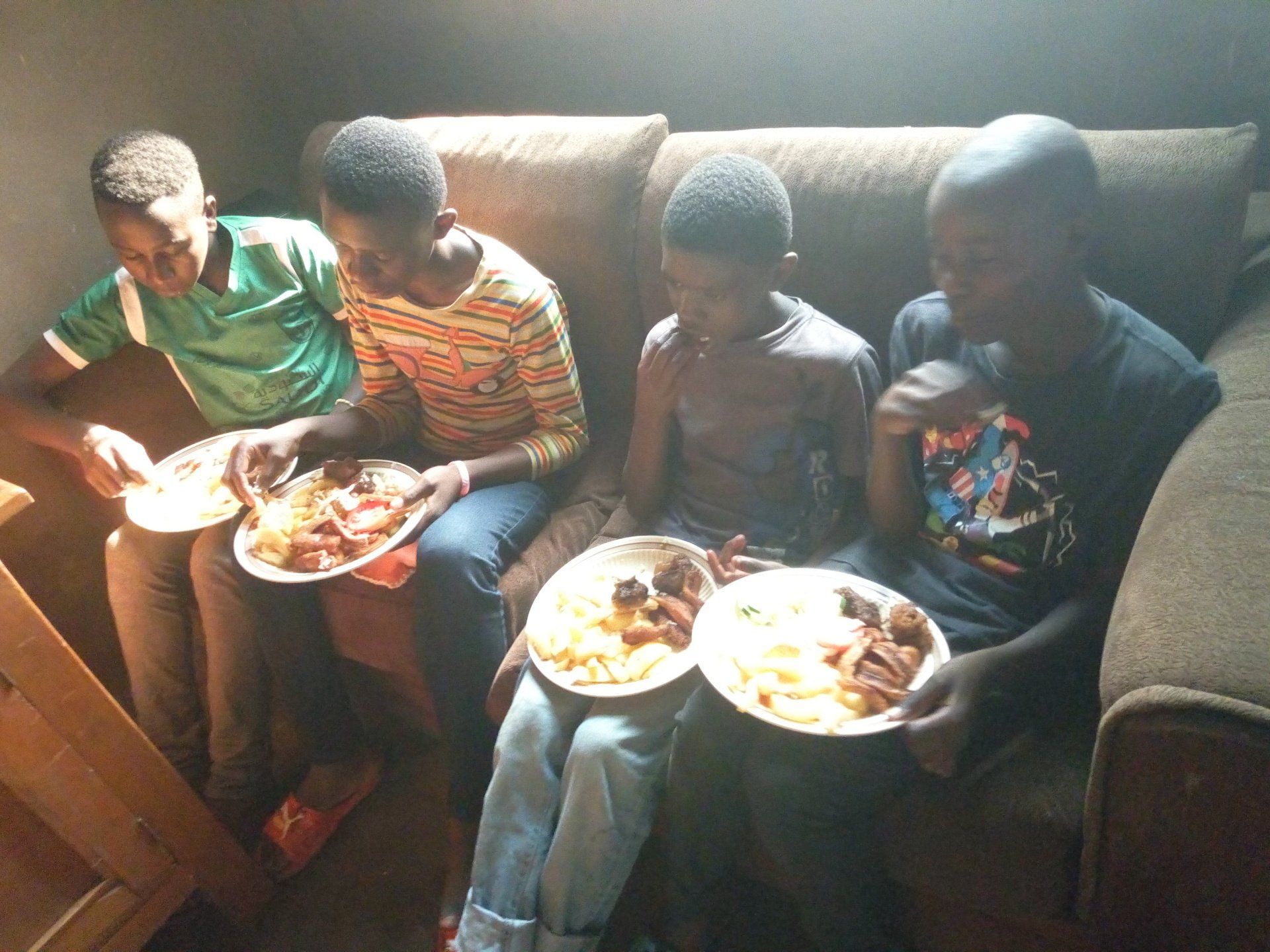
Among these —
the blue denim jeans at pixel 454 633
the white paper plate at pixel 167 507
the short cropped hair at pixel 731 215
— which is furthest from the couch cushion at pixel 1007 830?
the white paper plate at pixel 167 507

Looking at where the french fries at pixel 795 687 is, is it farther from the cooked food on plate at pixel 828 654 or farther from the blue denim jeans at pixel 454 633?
the blue denim jeans at pixel 454 633

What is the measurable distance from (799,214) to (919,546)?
637 millimetres

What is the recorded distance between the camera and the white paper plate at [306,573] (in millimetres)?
1322

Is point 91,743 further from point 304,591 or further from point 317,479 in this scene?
point 317,479

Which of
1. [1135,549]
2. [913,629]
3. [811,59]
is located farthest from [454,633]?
[811,59]

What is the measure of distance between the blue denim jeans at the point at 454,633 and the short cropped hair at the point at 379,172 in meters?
0.51

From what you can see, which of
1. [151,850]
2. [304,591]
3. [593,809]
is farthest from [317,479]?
[593,809]

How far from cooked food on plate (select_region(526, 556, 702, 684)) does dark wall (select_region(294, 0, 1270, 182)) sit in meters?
1.28

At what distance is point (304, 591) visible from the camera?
1.50 m

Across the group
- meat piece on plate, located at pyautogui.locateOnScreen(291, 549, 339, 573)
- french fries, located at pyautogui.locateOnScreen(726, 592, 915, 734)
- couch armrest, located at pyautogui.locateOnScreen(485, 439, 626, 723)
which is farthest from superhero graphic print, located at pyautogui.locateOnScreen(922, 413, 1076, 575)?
meat piece on plate, located at pyautogui.locateOnScreen(291, 549, 339, 573)

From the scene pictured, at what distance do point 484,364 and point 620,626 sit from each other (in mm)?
582

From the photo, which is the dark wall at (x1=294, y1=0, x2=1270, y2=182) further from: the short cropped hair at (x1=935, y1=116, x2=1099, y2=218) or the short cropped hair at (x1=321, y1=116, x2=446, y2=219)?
the short cropped hair at (x1=321, y1=116, x2=446, y2=219)

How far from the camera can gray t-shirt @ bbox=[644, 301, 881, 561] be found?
130 cm

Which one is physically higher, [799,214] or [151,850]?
[799,214]
